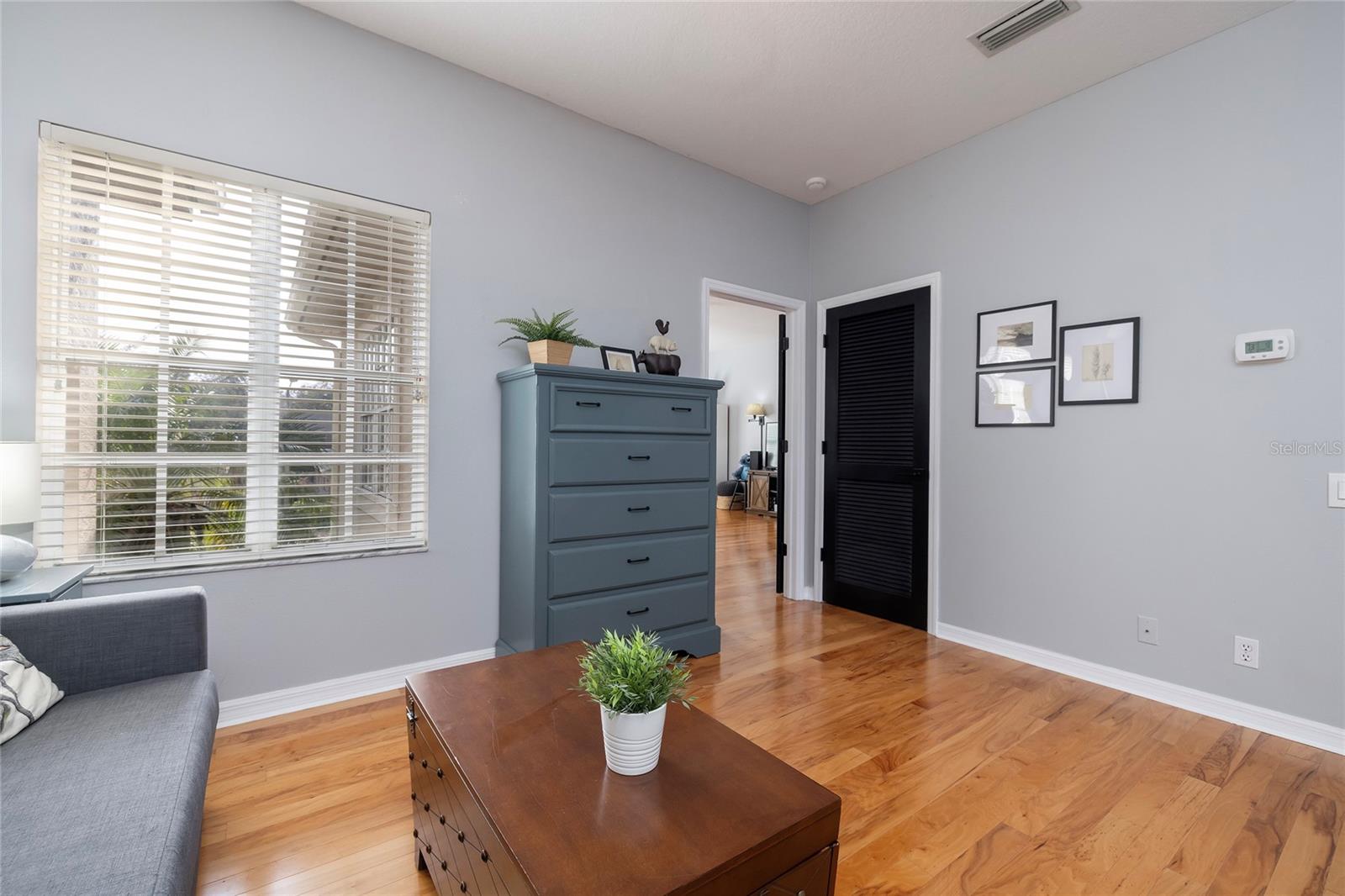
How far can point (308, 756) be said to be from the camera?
2.07 m

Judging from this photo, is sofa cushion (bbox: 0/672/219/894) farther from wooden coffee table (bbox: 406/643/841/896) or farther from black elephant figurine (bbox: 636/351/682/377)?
black elephant figurine (bbox: 636/351/682/377)

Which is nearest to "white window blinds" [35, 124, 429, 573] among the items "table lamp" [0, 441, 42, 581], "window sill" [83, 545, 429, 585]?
"window sill" [83, 545, 429, 585]

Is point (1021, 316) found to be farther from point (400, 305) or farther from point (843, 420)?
point (400, 305)

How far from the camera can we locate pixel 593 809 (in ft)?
3.46

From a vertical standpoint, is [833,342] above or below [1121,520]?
above

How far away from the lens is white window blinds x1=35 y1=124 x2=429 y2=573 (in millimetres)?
2053

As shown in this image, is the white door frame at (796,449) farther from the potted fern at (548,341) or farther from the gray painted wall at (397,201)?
the potted fern at (548,341)

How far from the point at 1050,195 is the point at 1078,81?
51 centimetres

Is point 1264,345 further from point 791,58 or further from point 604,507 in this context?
point 604,507

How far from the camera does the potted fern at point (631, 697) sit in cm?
112

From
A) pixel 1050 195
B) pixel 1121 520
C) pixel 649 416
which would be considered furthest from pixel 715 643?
pixel 1050 195

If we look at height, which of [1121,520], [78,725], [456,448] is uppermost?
[456,448]
